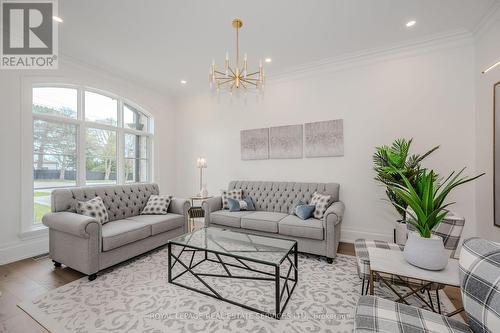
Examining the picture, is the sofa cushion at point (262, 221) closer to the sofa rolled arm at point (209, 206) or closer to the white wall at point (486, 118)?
the sofa rolled arm at point (209, 206)

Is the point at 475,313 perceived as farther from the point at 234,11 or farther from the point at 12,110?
the point at 12,110

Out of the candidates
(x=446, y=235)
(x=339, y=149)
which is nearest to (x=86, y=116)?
(x=339, y=149)

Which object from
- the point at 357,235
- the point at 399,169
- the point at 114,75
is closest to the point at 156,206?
the point at 114,75

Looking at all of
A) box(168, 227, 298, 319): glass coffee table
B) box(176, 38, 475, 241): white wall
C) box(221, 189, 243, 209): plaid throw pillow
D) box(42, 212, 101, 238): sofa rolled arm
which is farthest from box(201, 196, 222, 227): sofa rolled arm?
box(42, 212, 101, 238): sofa rolled arm

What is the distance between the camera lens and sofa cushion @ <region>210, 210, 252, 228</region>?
11.6 ft

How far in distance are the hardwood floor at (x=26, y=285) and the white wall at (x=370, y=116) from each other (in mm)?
1540

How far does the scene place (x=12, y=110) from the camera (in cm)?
307

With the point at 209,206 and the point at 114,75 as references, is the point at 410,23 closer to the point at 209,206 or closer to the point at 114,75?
the point at 209,206

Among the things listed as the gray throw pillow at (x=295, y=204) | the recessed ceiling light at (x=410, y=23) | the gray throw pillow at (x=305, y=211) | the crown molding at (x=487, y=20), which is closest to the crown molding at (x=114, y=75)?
the gray throw pillow at (x=295, y=204)

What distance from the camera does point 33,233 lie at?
321 centimetres

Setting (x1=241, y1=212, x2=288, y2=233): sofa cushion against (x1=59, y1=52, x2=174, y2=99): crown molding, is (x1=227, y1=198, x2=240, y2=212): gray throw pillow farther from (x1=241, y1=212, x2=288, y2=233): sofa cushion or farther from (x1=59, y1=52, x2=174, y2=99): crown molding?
(x1=59, y1=52, x2=174, y2=99): crown molding

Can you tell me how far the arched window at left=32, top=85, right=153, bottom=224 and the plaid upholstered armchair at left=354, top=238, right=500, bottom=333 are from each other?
15.2ft

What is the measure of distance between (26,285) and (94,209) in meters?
0.99

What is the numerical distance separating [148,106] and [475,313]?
576 centimetres
